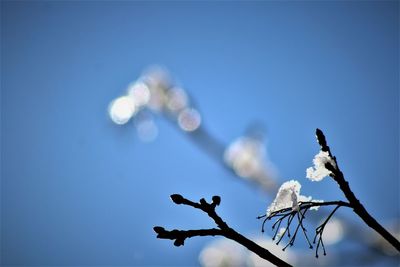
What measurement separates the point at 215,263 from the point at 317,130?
5.78m

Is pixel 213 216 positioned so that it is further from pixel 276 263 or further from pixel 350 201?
pixel 350 201

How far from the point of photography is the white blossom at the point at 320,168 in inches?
51.1

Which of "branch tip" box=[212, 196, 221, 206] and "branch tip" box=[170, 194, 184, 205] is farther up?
"branch tip" box=[170, 194, 184, 205]

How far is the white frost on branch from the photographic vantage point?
4.81ft

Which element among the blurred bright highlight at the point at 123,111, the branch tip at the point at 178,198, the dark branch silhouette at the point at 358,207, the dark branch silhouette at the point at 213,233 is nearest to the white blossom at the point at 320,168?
the dark branch silhouette at the point at 358,207

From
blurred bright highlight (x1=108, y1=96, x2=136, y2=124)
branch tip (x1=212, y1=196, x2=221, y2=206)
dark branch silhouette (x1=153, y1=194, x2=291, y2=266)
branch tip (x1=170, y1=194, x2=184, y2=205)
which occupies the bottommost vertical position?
dark branch silhouette (x1=153, y1=194, x2=291, y2=266)

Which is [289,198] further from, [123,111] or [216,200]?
[123,111]

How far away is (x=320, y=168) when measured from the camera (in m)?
1.40

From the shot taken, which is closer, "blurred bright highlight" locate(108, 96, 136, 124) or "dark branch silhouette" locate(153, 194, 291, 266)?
"dark branch silhouette" locate(153, 194, 291, 266)

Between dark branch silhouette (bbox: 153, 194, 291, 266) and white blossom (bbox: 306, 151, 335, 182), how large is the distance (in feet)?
1.35

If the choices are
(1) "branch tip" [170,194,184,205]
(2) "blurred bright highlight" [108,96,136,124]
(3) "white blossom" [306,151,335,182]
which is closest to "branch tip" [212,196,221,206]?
(1) "branch tip" [170,194,184,205]

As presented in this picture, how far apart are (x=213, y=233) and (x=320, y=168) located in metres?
0.54

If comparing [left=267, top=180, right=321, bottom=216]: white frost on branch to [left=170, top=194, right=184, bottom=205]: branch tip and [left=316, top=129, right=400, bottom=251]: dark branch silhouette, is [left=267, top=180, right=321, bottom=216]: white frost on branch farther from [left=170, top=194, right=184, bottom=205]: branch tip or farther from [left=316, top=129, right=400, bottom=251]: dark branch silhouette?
[left=170, top=194, right=184, bottom=205]: branch tip

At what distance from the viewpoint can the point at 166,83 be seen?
19.1 ft
